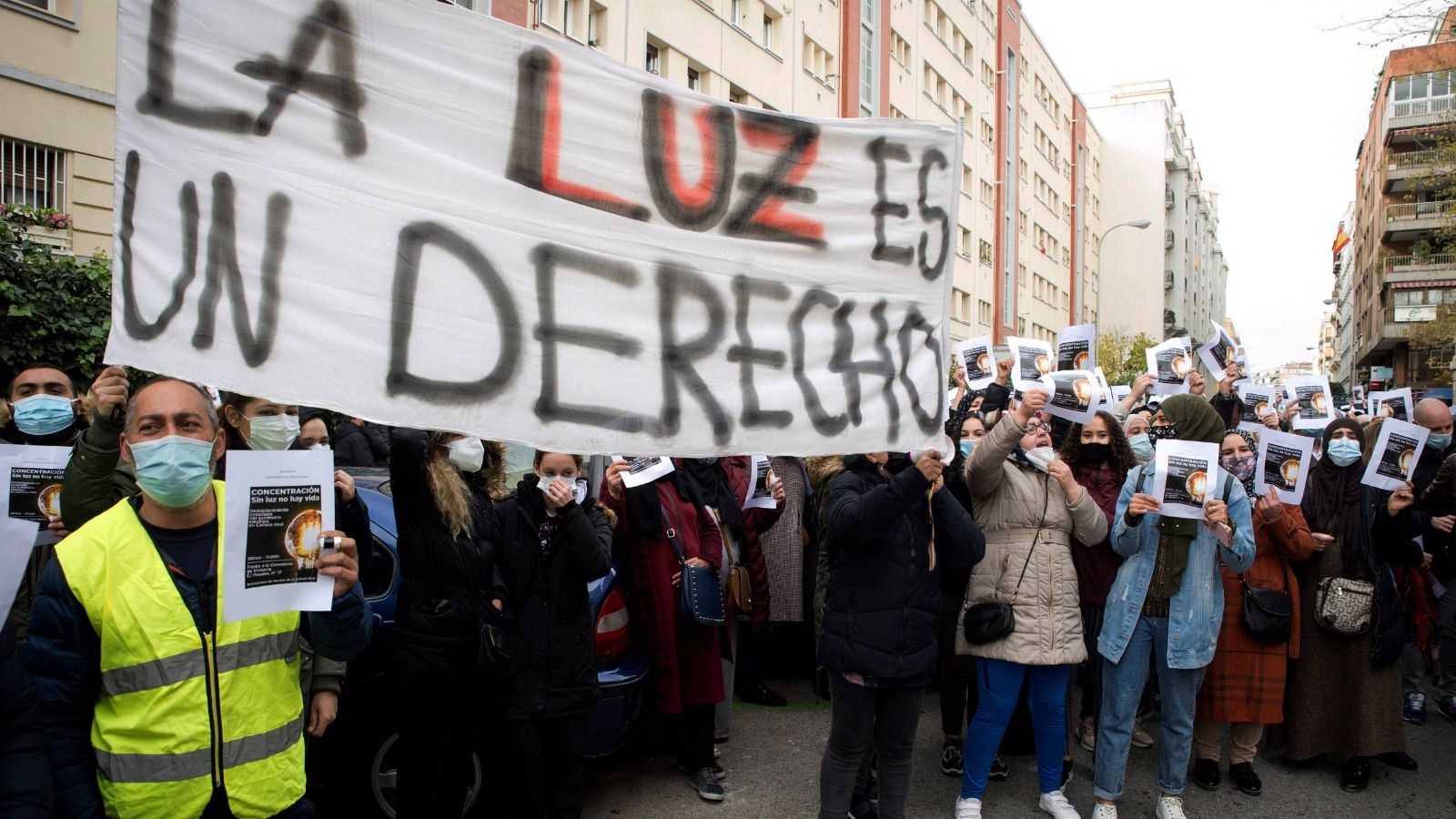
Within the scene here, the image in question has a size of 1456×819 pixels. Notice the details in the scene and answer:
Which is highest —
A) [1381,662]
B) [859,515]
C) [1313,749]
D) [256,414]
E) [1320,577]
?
[256,414]

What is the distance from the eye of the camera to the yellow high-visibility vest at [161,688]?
8.10 ft

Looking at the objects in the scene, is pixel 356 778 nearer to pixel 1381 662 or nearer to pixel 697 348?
pixel 697 348

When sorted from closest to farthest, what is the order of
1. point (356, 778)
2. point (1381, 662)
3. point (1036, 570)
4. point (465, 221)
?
1. point (465, 221)
2. point (356, 778)
3. point (1036, 570)
4. point (1381, 662)

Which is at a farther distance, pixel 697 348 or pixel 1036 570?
pixel 1036 570

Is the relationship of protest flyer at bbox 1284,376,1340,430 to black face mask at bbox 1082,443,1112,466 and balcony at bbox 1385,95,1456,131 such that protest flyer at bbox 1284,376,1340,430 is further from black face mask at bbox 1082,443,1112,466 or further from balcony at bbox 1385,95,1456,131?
balcony at bbox 1385,95,1456,131

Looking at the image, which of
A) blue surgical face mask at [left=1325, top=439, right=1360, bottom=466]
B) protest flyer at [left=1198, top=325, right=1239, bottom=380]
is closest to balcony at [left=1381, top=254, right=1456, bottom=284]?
protest flyer at [left=1198, top=325, right=1239, bottom=380]

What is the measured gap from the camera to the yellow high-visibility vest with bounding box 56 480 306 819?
2.47m

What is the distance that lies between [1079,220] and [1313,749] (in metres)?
62.5

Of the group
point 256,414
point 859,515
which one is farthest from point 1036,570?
point 256,414

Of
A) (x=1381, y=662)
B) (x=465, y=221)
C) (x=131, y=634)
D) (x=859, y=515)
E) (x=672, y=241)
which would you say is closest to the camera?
(x=131, y=634)

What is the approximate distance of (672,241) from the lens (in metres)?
3.01

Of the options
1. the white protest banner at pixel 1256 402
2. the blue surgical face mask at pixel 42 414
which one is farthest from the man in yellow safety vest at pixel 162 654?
the white protest banner at pixel 1256 402

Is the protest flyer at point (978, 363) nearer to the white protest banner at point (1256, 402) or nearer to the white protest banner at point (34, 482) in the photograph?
the white protest banner at point (1256, 402)

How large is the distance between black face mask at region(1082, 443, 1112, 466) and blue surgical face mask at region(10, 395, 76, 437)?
479 cm
